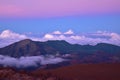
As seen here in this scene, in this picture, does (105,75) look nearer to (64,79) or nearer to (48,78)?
(64,79)

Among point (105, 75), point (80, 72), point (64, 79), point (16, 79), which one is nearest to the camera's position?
point (16, 79)

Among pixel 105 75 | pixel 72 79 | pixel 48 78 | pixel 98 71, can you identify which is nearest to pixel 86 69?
pixel 98 71

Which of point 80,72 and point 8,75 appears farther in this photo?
point 80,72

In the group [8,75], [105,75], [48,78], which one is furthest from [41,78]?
[105,75]

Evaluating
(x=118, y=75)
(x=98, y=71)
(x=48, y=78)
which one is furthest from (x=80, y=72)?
(x=48, y=78)

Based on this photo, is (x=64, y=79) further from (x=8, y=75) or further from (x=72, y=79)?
(x=8, y=75)

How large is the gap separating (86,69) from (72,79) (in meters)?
20.0

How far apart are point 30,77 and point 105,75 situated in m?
22.6

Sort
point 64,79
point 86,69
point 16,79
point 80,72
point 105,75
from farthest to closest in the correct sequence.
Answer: point 86,69 < point 80,72 < point 105,75 < point 64,79 < point 16,79

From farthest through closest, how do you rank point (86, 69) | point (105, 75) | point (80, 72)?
1. point (86, 69)
2. point (80, 72)
3. point (105, 75)

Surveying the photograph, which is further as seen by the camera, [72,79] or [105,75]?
[105,75]

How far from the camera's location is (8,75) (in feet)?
205

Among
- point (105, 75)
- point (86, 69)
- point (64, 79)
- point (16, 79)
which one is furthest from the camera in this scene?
point (86, 69)

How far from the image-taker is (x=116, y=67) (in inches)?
3588
